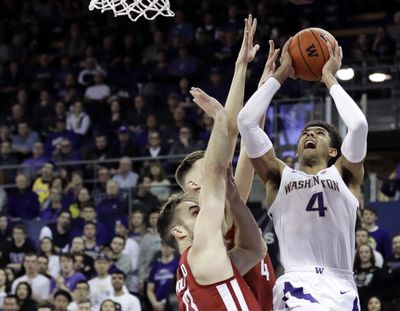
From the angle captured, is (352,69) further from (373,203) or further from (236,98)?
(236,98)

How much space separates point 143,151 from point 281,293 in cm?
952

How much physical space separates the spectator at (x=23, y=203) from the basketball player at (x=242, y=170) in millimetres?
8881

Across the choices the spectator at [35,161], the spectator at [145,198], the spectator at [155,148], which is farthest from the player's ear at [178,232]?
the spectator at [35,161]

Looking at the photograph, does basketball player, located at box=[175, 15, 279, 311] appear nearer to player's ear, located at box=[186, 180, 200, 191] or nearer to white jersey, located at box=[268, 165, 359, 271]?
player's ear, located at box=[186, 180, 200, 191]

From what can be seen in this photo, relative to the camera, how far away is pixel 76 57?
19.3 meters

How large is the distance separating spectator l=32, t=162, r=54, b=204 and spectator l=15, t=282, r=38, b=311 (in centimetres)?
283

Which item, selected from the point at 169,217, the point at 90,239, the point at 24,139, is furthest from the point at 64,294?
the point at 169,217

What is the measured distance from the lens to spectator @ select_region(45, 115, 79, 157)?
16547 millimetres

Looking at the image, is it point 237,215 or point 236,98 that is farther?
point 236,98

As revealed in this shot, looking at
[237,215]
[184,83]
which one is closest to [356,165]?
[237,215]

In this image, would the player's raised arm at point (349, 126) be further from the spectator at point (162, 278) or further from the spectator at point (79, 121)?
the spectator at point (79, 121)

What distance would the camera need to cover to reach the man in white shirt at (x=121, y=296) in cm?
1197

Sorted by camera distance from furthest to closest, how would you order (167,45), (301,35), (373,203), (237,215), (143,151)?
(167,45)
(143,151)
(373,203)
(301,35)
(237,215)

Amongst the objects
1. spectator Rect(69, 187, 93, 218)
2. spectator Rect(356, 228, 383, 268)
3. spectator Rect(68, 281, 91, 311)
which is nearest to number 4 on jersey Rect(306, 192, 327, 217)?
spectator Rect(356, 228, 383, 268)
